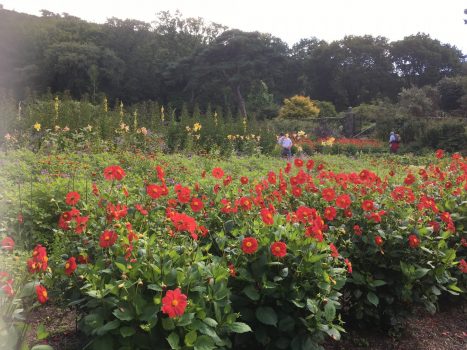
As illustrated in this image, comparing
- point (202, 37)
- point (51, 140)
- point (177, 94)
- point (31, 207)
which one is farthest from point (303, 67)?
point (31, 207)

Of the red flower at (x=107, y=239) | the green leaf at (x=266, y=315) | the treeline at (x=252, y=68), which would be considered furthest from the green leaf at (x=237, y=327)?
the treeline at (x=252, y=68)

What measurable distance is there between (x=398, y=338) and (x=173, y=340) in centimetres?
181

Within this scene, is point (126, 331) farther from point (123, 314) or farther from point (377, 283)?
point (377, 283)

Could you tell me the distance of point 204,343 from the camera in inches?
61.9

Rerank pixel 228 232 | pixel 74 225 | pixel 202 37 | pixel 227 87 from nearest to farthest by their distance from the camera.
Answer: pixel 74 225 → pixel 228 232 → pixel 227 87 → pixel 202 37

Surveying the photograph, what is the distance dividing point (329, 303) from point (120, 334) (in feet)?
2.96

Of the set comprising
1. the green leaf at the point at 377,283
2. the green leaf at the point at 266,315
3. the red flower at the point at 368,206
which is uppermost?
the red flower at the point at 368,206

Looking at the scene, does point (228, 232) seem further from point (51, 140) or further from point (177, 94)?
point (177, 94)

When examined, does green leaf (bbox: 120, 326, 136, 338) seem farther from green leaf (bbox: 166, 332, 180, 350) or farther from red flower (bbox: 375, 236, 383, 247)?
red flower (bbox: 375, 236, 383, 247)

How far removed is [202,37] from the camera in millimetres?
43188

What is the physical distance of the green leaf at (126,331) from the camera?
5.04 ft

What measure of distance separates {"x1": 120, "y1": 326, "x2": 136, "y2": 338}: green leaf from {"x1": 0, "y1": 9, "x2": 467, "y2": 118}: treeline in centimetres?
1876

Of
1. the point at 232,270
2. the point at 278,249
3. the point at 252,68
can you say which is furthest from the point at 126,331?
the point at 252,68

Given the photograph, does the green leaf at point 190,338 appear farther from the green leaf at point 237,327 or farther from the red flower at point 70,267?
the red flower at point 70,267
